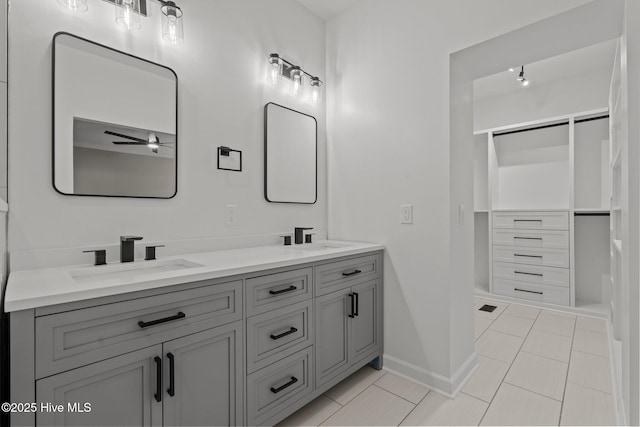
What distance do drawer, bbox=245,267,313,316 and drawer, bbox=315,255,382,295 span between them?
0.09m

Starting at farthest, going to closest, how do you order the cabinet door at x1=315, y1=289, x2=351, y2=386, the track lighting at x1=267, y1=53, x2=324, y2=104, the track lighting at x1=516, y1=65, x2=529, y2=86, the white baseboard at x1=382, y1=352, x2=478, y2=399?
the track lighting at x1=516, y1=65, x2=529, y2=86 < the track lighting at x1=267, y1=53, x2=324, y2=104 < the white baseboard at x1=382, y1=352, x2=478, y2=399 < the cabinet door at x1=315, y1=289, x2=351, y2=386

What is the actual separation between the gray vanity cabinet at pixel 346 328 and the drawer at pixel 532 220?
2.47 metres

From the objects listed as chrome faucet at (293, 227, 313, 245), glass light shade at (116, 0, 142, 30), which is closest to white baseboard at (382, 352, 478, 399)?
chrome faucet at (293, 227, 313, 245)

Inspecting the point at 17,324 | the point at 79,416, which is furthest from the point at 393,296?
the point at 17,324

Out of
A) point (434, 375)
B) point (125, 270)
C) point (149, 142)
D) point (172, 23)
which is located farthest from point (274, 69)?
point (434, 375)

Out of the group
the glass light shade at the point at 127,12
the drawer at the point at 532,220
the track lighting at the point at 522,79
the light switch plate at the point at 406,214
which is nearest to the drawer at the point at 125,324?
the light switch plate at the point at 406,214

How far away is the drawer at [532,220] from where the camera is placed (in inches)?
133

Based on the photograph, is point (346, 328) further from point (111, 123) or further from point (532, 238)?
point (532, 238)

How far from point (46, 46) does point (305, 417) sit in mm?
2197

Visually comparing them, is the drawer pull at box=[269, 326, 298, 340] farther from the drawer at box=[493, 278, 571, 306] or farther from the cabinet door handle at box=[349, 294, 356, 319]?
the drawer at box=[493, 278, 571, 306]

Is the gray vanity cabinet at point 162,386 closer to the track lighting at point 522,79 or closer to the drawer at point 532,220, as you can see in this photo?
the drawer at point 532,220

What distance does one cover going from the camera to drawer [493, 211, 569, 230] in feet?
11.1

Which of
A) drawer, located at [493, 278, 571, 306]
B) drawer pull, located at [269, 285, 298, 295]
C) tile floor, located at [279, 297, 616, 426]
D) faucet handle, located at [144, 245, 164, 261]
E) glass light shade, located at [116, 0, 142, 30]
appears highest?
glass light shade, located at [116, 0, 142, 30]

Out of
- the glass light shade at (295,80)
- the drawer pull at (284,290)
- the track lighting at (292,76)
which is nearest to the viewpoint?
the drawer pull at (284,290)
